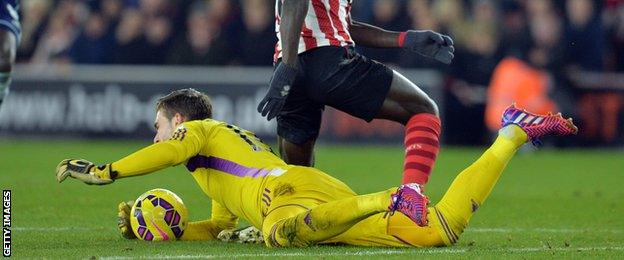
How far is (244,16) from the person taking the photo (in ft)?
66.5

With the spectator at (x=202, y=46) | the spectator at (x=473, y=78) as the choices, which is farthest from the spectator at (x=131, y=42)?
the spectator at (x=473, y=78)

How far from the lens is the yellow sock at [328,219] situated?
22.9 feet

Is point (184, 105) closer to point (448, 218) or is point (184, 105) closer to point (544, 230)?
point (448, 218)

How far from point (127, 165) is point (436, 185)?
636 centimetres

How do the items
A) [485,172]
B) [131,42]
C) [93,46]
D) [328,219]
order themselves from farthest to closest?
[93,46] → [131,42] → [485,172] → [328,219]

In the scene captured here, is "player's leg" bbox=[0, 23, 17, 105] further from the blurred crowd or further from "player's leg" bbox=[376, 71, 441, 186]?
the blurred crowd

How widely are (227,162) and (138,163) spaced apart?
69cm

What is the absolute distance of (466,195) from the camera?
7.28m

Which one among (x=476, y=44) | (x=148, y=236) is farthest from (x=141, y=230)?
(x=476, y=44)

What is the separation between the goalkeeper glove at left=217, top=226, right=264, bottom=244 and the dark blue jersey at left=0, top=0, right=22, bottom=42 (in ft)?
13.8

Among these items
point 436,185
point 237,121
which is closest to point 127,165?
point 436,185

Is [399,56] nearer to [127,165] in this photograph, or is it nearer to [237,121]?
[237,121]

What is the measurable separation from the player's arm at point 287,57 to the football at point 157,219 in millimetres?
805

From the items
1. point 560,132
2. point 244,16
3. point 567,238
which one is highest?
point 560,132
